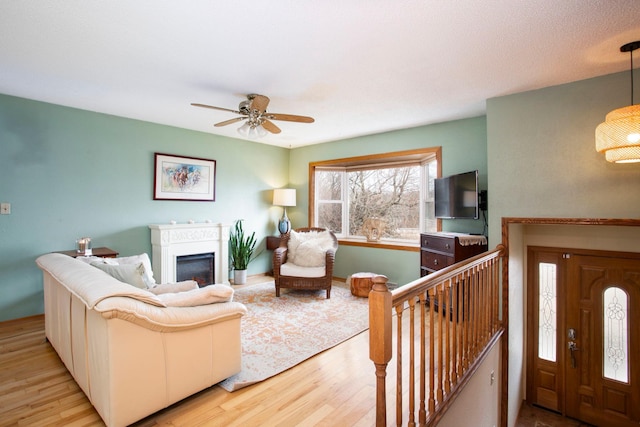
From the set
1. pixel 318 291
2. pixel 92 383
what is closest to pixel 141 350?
pixel 92 383

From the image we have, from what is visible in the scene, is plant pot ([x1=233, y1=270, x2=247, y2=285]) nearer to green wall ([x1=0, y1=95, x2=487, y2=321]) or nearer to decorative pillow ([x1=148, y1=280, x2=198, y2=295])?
green wall ([x1=0, y1=95, x2=487, y2=321])

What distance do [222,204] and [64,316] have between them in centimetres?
299

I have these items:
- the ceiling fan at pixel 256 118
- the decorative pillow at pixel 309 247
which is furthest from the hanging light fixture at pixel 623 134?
the decorative pillow at pixel 309 247

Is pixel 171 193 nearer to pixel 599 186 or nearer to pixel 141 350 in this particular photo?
pixel 141 350

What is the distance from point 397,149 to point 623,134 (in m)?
2.78

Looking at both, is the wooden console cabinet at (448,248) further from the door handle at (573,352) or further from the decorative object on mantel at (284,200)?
the decorative object on mantel at (284,200)

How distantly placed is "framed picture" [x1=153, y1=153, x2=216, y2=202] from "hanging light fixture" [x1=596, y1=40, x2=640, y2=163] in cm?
464

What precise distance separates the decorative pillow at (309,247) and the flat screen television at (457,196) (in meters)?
1.65

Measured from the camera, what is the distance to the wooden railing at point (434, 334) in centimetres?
135

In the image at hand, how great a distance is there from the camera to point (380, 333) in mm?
1343

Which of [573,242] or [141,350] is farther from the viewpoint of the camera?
[573,242]

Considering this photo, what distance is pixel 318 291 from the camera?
461 cm

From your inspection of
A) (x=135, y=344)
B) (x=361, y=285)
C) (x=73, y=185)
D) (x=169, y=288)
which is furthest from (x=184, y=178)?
(x=135, y=344)

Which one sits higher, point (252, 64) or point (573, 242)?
point (252, 64)
